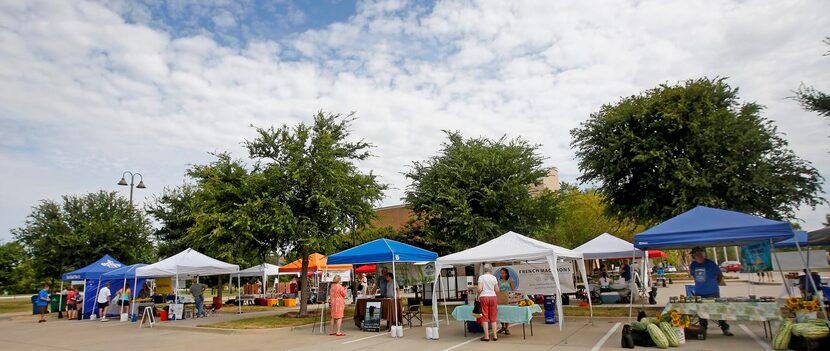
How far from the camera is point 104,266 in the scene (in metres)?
22.3

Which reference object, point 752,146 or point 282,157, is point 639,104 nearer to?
point 752,146

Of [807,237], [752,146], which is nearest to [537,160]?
[752,146]

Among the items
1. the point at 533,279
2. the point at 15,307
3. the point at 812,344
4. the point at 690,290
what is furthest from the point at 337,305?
the point at 15,307

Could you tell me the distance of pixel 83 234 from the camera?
2673 centimetres

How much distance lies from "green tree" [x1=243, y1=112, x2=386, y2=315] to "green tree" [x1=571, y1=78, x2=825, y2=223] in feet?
29.6

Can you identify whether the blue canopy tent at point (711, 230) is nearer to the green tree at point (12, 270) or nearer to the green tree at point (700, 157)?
the green tree at point (700, 157)

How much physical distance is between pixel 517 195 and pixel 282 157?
9.87 m

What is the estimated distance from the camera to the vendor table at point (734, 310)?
902cm

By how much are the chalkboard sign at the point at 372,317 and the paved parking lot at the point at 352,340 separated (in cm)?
Answer: 31

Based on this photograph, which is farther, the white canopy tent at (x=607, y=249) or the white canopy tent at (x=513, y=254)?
the white canopy tent at (x=607, y=249)

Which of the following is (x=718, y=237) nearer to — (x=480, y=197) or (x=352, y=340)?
(x=352, y=340)

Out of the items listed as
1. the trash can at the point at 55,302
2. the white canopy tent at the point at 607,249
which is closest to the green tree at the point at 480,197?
the white canopy tent at the point at 607,249

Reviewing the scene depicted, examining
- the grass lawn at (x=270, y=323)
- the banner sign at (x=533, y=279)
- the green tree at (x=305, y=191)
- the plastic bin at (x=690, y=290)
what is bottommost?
the grass lawn at (x=270, y=323)

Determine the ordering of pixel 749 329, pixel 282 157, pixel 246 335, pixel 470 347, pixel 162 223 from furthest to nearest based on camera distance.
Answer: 1. pixel 162 223
2. pixel 282 157
3. pixel 246 335
4. pixel 749 329
5. pixel 470 347
